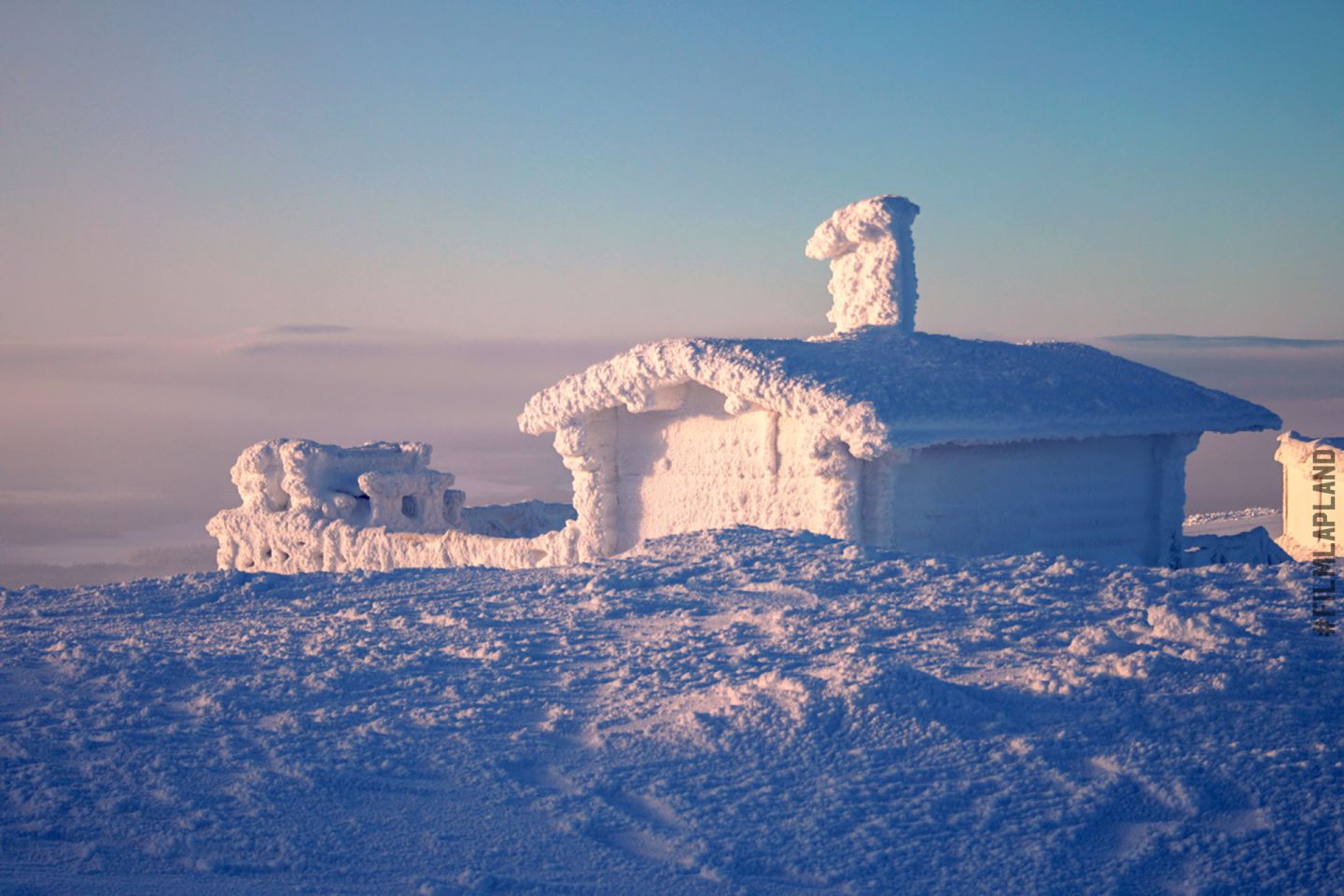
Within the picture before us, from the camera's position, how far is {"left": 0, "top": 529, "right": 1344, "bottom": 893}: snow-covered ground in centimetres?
466

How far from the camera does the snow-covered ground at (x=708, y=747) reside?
4656 millimetres

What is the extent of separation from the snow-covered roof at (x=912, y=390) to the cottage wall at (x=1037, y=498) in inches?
17.4

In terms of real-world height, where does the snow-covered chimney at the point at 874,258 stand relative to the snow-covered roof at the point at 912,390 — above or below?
above

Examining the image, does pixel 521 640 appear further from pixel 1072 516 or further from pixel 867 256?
pixel 867 256

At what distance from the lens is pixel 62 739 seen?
580 cm

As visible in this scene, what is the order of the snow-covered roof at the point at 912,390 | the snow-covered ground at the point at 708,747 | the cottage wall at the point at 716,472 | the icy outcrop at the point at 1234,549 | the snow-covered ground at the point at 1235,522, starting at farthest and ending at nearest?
the snow-covered ground at the point at 1235,522 < the icy outcrop at the point at 1234,549 < the cottage wall at the point at 716,472 < the snow-covered roof at the point at 912,390 < the snow-covered ground at the point at 708,747

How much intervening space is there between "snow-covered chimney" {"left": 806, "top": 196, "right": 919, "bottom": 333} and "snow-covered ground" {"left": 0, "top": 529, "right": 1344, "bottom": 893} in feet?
26.6

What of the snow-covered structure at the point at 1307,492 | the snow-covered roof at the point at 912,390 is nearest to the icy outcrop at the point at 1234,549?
the snow-covered structure at the point at 1307,492

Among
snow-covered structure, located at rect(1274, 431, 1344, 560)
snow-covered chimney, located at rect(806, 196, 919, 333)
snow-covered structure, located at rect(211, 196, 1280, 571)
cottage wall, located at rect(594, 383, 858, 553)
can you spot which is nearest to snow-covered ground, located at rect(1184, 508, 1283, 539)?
snow-covered structure, located at rect(1274, 431, 1344, 560)

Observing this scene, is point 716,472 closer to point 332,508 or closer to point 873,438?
point 873,438

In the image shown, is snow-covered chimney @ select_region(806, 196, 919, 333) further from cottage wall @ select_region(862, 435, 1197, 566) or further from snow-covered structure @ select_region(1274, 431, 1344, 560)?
snow-covered structure @ select_region(1274, 431, 1344, 560)

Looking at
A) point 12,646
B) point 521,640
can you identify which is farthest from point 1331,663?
point 12,646

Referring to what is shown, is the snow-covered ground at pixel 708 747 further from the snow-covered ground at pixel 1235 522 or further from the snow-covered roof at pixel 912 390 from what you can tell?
the snow-covered ground at pixel 1235 522

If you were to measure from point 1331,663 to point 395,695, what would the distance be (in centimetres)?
498
